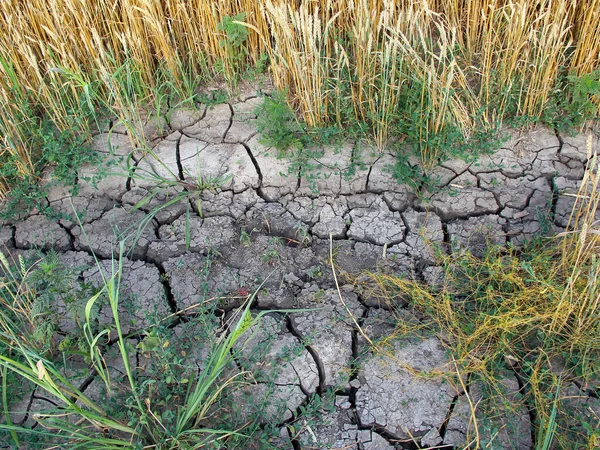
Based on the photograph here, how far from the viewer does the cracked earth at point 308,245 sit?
7.91 ft

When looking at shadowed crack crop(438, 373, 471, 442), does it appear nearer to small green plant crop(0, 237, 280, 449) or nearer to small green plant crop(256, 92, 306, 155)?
small green plant crop(0, 237, 280, 449)

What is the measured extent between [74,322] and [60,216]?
0.76 m

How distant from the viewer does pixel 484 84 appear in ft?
11.0

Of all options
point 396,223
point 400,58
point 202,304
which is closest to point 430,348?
point 396,223

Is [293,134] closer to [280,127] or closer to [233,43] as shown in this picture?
[280,127]

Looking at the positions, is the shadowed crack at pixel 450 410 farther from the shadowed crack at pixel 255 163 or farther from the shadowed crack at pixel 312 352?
the shadowed crack at pixel 255 163

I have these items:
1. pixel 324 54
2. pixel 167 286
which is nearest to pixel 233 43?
pixel 324 54

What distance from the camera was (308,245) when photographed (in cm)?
303

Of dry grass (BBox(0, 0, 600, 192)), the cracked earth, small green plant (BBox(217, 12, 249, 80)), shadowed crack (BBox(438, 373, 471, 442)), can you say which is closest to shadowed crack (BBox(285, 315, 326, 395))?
the cracked earth

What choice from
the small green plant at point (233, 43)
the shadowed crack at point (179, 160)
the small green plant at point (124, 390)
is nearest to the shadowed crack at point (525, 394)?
the small green plant at point (124, 390)

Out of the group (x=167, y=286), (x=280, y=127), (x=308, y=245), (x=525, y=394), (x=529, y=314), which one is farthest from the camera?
(x=280, y=127)

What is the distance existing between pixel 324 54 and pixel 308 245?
1.20 m

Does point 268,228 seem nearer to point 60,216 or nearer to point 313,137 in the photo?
point 313,137

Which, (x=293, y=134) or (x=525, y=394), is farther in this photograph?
(x=293, y=134)
